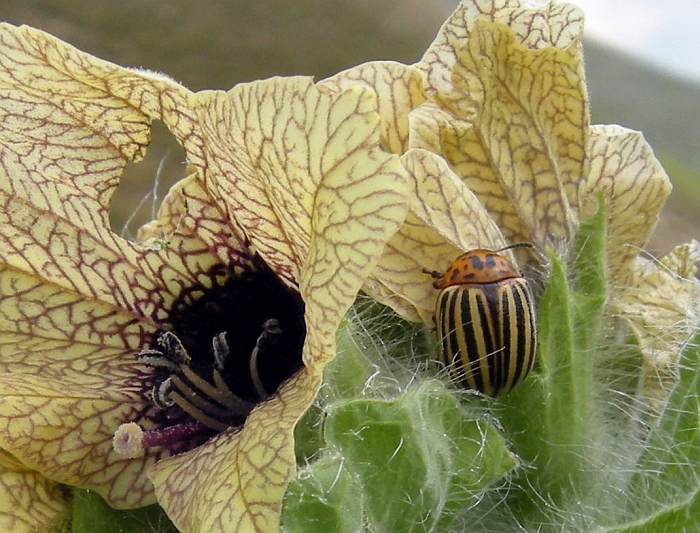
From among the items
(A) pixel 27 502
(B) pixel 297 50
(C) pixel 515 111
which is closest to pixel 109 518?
(A) pixel 27 502

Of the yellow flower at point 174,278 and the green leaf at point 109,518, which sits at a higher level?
the yellow flower at point 174,278

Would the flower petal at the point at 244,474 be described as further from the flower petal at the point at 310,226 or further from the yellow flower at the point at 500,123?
the yellow flower at the point at 500,123

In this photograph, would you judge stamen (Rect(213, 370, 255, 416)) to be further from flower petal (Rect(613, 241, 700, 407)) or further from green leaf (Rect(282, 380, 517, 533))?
flower petal (Rect(613, 241, 700, 407))

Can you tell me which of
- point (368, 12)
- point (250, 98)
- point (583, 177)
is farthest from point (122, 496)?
point (368, 12)

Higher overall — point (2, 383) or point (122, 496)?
point (2, 383)

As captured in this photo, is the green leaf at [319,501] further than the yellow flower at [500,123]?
No

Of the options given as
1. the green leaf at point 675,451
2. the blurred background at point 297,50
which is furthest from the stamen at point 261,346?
the blurred background at point 297,50

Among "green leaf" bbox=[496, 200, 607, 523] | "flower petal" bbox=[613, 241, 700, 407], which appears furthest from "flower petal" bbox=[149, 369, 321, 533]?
"flower petal" bbox=[613, 241, 700, 407]

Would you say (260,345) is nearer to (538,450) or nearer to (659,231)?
(538,450)
